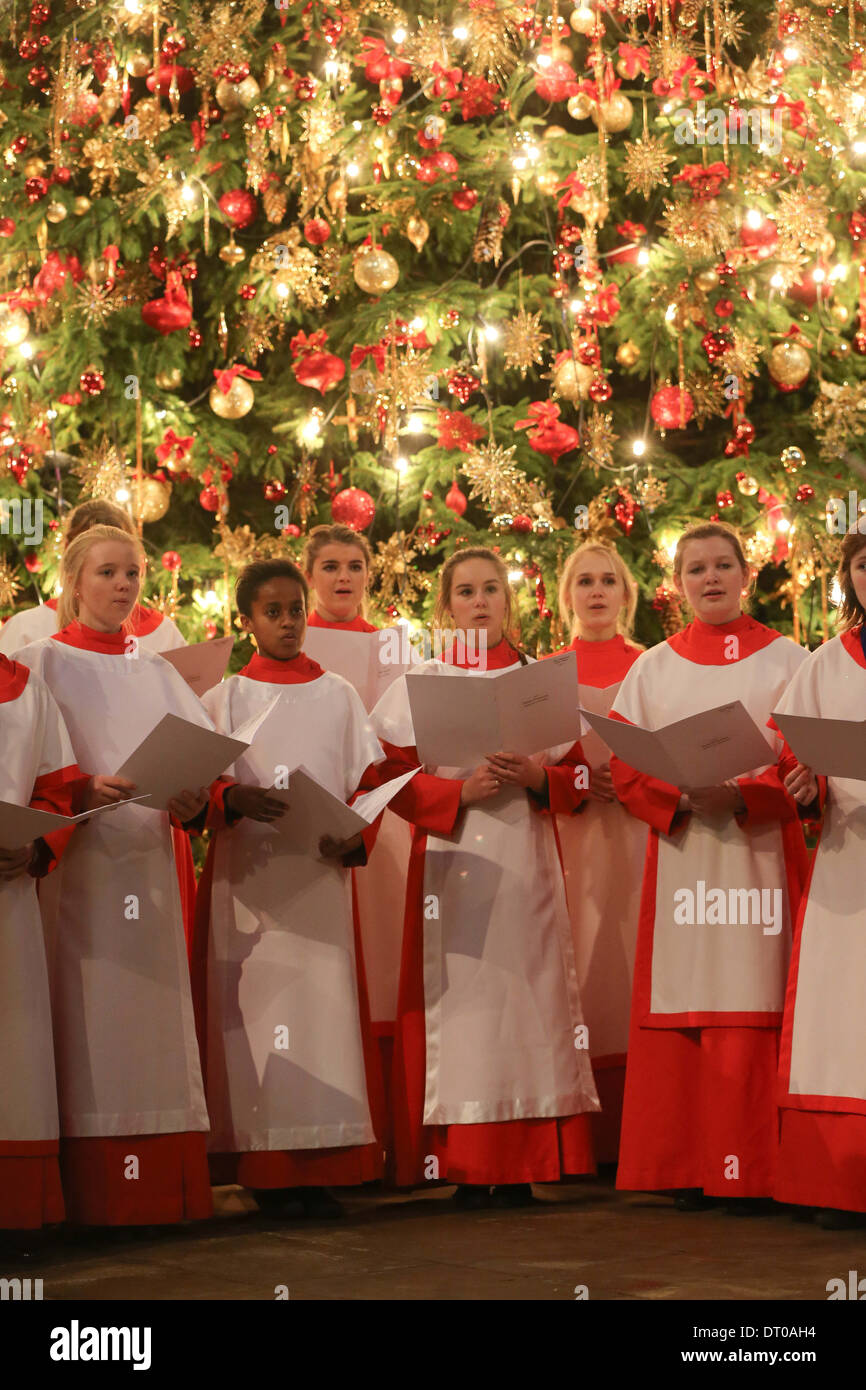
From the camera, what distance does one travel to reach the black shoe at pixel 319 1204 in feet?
15.1

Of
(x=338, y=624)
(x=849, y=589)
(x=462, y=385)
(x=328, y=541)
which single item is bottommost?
(x=849, y=589)

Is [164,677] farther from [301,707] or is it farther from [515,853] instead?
[515,853]

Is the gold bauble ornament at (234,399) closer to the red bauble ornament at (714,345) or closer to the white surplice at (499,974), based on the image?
the red bauble ornament at (714,345)

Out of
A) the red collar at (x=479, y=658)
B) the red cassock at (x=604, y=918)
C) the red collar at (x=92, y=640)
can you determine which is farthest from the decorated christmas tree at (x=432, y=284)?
the red collar at (x=92, y=640)

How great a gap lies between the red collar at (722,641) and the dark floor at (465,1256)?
1564 mm

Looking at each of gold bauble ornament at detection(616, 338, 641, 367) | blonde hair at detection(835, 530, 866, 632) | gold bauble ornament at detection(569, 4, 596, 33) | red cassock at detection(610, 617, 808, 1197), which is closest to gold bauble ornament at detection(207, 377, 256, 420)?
gold bauble ornament at detection(616, 338, 641, 367)

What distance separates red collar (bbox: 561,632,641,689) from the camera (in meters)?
5.69

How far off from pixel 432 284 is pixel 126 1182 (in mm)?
4499

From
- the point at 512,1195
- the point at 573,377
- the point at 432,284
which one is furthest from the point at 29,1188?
the point at 432,284

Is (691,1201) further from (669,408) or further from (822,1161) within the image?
(669,408)

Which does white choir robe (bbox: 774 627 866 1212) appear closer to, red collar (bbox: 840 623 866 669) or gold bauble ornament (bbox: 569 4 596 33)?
red collar (bbox: 840 623 866 669)

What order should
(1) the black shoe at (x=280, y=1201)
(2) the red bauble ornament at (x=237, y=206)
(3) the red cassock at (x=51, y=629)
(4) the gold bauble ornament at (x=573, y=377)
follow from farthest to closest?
(2) the red bauble ornament at (x=237, y=206) → (4) the gold bauble ornament at (x=573, y=377) → (3) the red cassock at (x=51, y=629) → (1) the black shoe at (x=280, y=1201)

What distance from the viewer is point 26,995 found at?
166 inches

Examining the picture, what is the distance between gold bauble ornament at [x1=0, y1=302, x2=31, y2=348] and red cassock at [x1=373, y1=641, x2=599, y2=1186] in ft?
11.0
